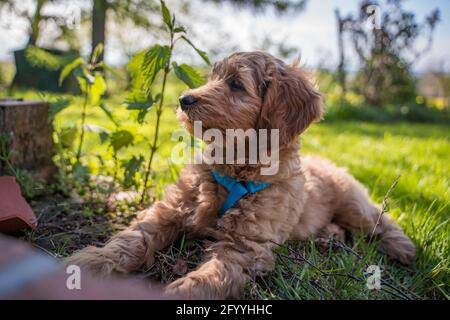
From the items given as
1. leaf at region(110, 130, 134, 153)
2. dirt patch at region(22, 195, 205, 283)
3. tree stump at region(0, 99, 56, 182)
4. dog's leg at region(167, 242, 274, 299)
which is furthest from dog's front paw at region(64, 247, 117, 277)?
tree stump at region(0, 99, 56, 182)

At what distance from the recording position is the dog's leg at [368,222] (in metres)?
3.30

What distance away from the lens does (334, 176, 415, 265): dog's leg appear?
3.30 meters

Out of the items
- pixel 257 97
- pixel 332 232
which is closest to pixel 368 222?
pixel 332 232

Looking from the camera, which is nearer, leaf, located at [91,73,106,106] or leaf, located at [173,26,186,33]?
leaf, located at [173,26,186,33]

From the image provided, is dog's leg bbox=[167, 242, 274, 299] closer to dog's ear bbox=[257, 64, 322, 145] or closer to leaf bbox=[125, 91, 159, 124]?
dog's ear bbox=[257, 64, 322, 145]

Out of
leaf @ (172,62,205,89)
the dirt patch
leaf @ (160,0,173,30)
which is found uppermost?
leaf @ (160,0,173,30)

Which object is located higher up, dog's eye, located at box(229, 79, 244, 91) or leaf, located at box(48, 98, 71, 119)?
dog's eye, located at box(229, 79, 244, 91)

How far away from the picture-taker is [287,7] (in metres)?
9.23

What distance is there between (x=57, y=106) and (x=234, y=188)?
1608 mm

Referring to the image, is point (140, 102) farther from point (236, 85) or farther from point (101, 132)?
point (236, 85)

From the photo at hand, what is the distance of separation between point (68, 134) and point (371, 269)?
2596mm

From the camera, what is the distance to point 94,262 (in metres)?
2.40

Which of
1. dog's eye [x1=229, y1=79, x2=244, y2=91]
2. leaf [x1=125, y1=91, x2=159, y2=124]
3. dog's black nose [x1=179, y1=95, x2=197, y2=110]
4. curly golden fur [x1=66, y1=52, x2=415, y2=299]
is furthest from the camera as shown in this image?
leaf [x1=125, y1=91, x2=159, y2=124]

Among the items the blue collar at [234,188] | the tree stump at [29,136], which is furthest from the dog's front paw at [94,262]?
the tree stump at [29,136]
